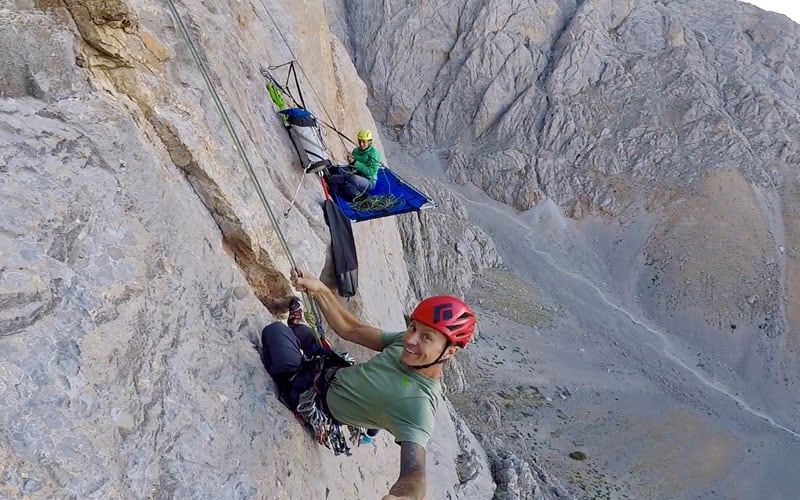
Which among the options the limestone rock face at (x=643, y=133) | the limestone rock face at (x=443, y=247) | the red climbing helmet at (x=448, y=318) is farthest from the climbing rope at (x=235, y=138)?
the limestone rock face at (x=643, y=133)

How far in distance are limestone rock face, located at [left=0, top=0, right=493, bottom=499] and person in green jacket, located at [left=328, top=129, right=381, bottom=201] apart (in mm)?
3295

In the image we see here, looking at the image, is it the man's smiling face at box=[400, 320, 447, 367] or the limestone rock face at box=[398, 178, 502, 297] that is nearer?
the man's smiling face at box=[400, 320, 447, 367]

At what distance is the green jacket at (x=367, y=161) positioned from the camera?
11.3 meters

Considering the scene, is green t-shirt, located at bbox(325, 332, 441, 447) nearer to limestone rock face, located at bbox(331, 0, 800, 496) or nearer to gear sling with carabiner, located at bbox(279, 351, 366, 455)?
gear sling with carabiner, located at bbox(279, 351, 366, 455)

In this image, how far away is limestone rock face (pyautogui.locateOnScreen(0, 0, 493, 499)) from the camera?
337cm

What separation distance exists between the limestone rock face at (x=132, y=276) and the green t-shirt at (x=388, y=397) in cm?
73

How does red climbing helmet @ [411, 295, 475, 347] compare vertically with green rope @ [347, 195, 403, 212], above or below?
above

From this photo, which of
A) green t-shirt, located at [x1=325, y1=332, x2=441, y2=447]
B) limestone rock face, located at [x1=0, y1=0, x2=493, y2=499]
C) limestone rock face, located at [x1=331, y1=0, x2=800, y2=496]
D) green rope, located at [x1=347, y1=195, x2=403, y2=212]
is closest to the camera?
limestone rock face, located at [x1=0, y1=0, x2=493, y2=499]

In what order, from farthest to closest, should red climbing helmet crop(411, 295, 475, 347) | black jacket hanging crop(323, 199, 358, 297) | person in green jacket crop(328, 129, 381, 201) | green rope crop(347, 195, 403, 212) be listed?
green rope crop(347, 195, 403, 212) < person in green jacket crop(328, 129, 381, 201) < black jacket hanging crop(323, 199, 358, 297) < red climbing helmet crop(411, 295, 475, 347)

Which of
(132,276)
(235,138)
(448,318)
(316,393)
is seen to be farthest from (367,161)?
(132,276)

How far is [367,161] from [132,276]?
7699 mm

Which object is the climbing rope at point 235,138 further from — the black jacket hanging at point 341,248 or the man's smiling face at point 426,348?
the black jacket hanging at point 341,248

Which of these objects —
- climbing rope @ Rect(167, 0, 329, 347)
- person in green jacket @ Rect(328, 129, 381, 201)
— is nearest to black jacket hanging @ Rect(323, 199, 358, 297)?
person in green jacket @ Rect(328, 129, 381, 201)

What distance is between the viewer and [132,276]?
13.9 feet
